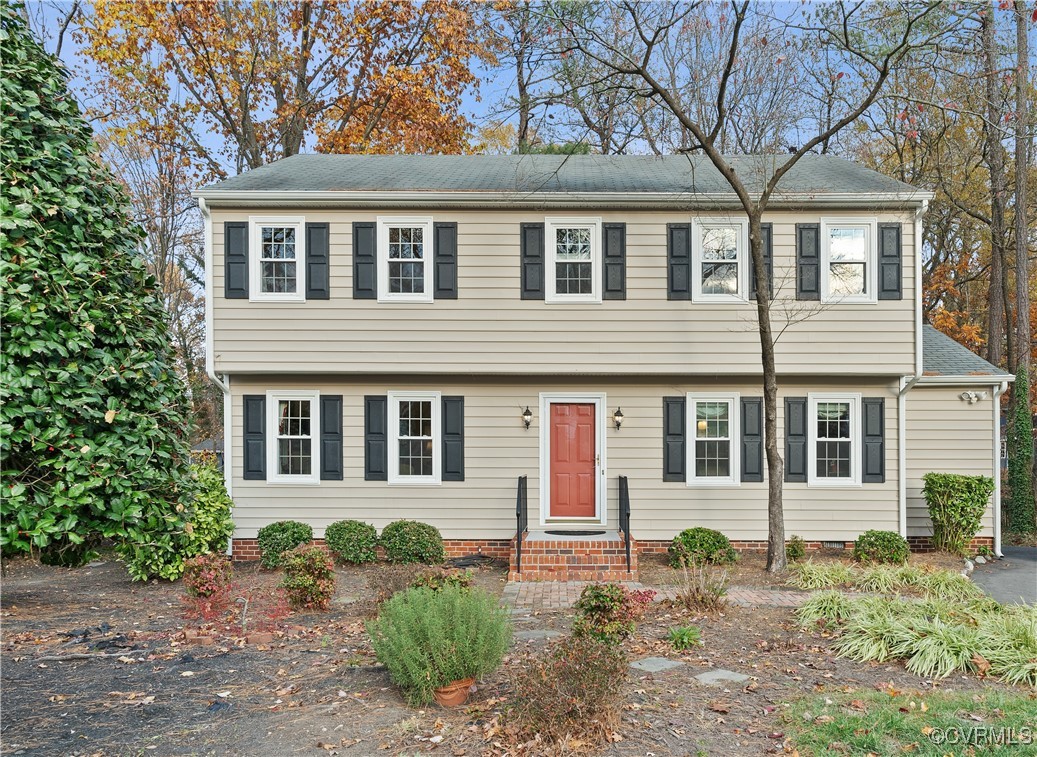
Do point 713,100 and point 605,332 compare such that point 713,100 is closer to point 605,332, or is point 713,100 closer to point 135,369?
point 605,332

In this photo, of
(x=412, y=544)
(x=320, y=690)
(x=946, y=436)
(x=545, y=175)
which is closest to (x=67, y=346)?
(x=320, y=690)

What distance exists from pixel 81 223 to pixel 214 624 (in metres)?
4.92

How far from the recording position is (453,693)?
4.86 m

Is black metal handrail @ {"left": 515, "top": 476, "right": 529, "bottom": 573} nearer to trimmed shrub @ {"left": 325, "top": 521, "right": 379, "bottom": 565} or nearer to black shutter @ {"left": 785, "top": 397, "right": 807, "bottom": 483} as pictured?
trimmed shrub @ {"left": 325, "top": 521, "right": 379, "bottom": 565}

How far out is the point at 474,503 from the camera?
11.4 meters

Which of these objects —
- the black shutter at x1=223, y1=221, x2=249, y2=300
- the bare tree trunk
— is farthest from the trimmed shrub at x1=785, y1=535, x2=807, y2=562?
the bare tree trunk

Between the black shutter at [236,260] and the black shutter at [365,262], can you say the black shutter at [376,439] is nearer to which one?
the black shutter at [365,262]

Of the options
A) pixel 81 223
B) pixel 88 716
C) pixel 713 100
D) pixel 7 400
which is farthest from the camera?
pixel 713 100

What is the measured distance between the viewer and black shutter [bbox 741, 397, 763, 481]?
11320 mm

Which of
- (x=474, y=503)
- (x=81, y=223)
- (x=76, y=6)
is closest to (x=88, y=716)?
(x=81, y=223)

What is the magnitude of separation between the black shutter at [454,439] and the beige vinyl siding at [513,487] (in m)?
0.11

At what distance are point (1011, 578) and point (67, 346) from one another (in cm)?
Answer: 1253

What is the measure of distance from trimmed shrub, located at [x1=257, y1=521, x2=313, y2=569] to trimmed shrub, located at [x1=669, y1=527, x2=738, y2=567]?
232 inches

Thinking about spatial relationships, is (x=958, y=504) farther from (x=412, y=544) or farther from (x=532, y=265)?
(x=412, y=544)
